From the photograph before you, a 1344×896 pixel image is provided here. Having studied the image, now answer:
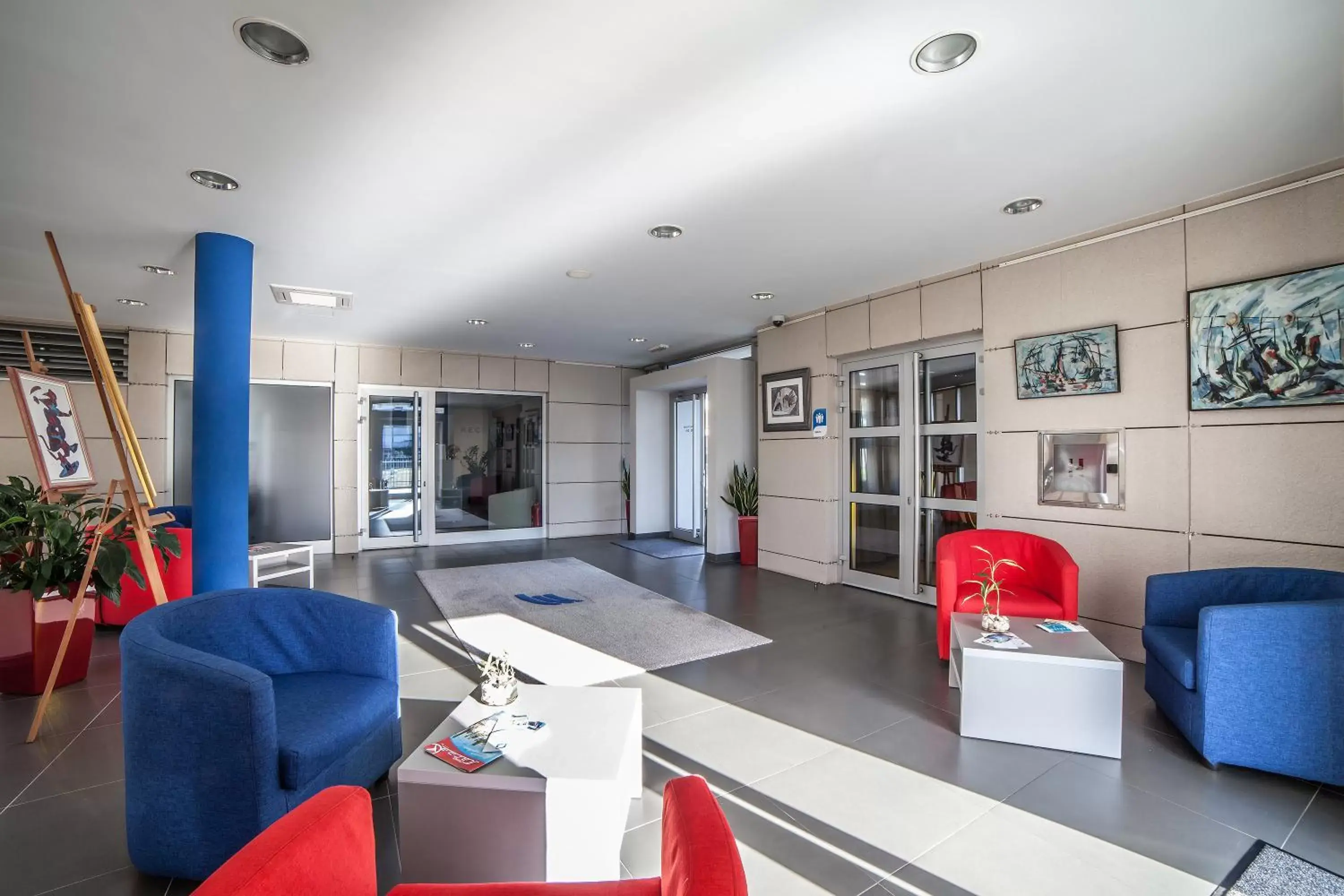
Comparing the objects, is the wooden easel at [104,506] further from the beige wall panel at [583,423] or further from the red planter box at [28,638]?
the beige wall panel at [583,423]

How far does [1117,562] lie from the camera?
4.23m

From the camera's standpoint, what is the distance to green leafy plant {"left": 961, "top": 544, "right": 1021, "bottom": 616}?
3.73 m

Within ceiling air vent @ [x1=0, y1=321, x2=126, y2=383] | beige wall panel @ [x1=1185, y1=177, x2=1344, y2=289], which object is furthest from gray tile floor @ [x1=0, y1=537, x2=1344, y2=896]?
ceiling air vent @ [x1=0, y1=321, x2=126, y2=383]

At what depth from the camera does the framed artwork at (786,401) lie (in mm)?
6805

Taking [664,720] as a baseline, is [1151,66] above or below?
above

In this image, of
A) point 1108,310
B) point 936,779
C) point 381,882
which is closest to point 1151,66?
point 1108,310

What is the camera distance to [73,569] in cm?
349

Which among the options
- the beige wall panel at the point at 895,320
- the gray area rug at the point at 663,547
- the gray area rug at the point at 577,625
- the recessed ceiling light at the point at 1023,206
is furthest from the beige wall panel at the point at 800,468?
the recessed ceiling light at the point at 1023,206

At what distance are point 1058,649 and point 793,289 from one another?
386cm

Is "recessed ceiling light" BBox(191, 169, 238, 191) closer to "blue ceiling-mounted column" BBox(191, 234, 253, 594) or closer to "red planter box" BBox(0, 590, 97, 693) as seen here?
"blue ceiling-mounted column" BBox(191, 234, 253, 594)

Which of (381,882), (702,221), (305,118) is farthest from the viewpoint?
(702,221)

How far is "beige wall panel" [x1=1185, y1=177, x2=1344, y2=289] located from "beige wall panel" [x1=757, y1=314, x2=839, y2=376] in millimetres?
3169

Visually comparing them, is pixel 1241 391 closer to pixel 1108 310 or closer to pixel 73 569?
pixel 1108 310

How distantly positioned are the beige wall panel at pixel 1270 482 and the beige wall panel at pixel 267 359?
9.72m
